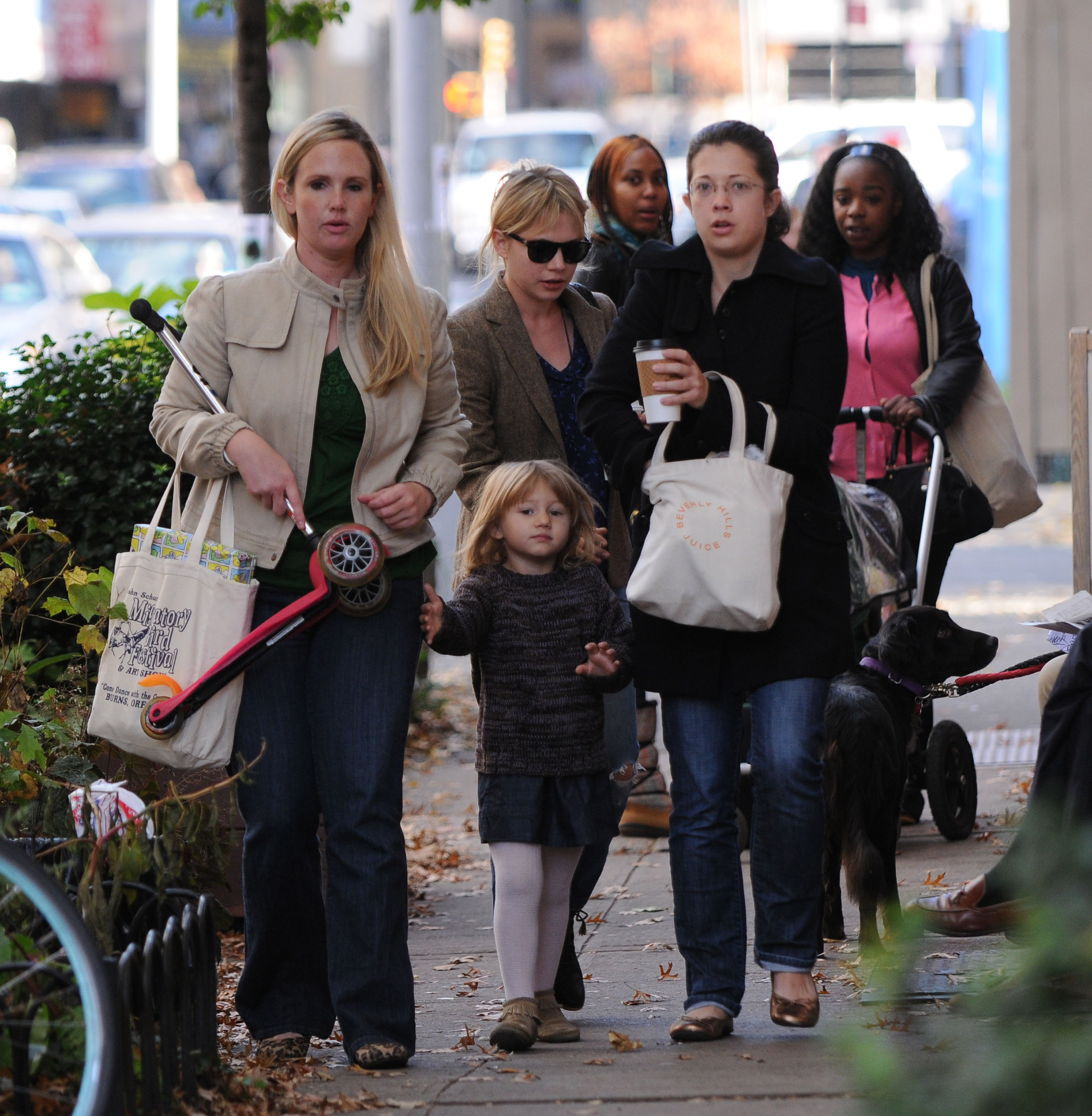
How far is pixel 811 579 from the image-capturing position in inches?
171

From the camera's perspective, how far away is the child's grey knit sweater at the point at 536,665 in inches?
171

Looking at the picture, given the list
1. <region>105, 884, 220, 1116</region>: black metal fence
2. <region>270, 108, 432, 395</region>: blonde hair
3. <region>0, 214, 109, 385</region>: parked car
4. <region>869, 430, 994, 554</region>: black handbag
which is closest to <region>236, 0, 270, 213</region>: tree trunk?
<region>869, 430, 994, 554</region>: black handbag

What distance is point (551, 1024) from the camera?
4.39 m

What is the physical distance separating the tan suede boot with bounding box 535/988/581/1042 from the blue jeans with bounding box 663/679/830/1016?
29 cm

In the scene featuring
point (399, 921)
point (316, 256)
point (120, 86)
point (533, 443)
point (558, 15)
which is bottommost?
point (399, 921)

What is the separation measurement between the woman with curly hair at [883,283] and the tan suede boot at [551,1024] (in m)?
2.44

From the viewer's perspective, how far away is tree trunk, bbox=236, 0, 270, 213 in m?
7.75

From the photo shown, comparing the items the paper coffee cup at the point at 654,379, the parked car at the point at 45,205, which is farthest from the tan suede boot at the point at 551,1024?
the parked car at the point at 45,205

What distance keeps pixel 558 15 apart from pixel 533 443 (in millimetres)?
62157

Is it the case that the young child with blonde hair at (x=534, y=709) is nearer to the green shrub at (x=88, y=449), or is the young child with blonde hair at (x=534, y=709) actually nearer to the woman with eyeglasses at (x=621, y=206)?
the woman with eyeglasses at (x=621, y=206)

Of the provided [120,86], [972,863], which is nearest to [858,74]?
[120,86]

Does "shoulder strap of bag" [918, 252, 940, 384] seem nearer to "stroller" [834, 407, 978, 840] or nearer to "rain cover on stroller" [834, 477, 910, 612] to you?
"stroller" [834, 407, 978, 840]

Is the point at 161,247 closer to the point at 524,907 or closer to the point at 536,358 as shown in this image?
the point at 536,358

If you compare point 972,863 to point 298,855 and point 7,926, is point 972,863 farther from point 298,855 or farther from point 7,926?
point 7,926
